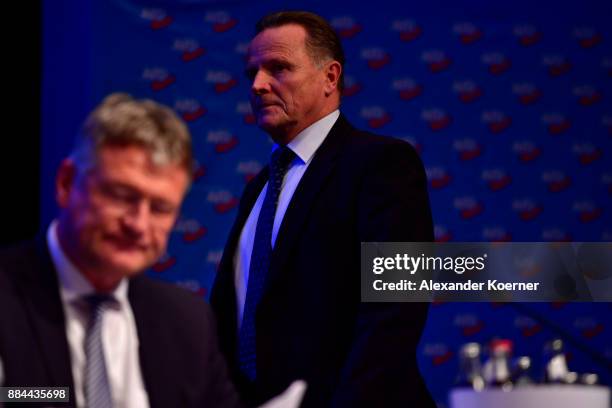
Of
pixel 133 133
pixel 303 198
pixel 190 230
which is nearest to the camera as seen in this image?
pixel 133 133

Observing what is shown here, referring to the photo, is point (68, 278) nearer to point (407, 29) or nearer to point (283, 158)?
point (283, 158)

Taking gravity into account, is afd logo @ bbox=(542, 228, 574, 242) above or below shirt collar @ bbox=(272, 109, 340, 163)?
below

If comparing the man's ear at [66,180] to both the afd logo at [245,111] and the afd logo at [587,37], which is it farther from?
the afd logo at [587,37]

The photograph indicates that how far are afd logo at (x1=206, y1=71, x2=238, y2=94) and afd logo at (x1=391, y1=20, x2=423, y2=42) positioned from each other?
0.85m

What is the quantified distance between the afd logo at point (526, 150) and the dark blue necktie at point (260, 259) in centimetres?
220

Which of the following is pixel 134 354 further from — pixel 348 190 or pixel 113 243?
pixel 348 190

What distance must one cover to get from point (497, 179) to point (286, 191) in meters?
2.22

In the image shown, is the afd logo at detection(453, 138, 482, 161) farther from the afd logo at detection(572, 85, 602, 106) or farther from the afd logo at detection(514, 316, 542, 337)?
the afd logo at detection(514, 316, 542, 337)

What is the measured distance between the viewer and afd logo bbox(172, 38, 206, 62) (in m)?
4.89

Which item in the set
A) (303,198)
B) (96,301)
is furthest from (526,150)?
(96,301)

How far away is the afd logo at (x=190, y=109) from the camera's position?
485 cm

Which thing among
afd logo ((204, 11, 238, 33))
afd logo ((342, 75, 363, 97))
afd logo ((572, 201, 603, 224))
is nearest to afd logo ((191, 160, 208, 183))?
afd logo ((204, 11, 238, 33))

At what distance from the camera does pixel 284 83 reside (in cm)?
294

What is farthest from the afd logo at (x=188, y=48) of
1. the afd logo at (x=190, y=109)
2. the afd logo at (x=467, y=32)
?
the afd logo at (x=467, y=32)
